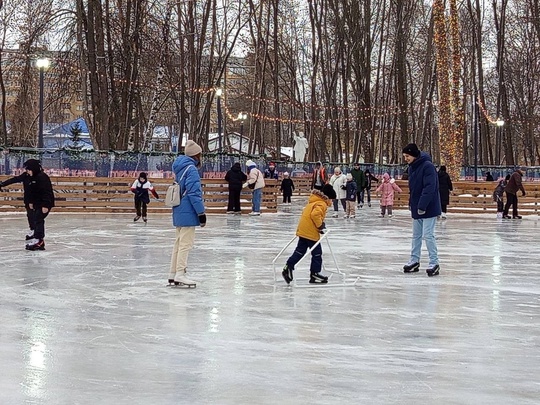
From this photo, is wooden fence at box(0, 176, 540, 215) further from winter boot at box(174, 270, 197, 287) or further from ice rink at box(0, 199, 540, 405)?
winter boot at box(174, 270, 197, 287)

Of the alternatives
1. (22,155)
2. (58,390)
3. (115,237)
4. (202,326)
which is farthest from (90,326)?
(22,155)

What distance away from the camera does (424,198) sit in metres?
11.0

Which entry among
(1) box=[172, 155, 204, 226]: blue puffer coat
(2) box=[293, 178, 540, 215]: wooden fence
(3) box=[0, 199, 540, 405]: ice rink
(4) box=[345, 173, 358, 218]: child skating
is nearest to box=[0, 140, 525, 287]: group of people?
(1) box=[172, 155, 204, 226]: blue puffer coat

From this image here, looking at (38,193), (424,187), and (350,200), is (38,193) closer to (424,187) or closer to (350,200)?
(424,187)

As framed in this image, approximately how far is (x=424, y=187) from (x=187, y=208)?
3295 millimetres

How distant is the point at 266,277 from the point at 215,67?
2854 cm

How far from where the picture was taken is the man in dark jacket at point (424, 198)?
11.0 metres

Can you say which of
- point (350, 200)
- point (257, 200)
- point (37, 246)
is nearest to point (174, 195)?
point (37, 246)

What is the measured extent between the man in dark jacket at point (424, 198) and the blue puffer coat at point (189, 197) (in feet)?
10.2

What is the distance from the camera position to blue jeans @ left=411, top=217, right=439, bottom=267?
1109 cm

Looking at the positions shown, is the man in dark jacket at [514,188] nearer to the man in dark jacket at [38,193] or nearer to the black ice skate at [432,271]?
the black ice skate at [432,271]

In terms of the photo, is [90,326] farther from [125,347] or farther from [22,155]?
[22,155]

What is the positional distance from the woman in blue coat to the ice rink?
0.34 meters

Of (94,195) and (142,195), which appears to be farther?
(94,195)
